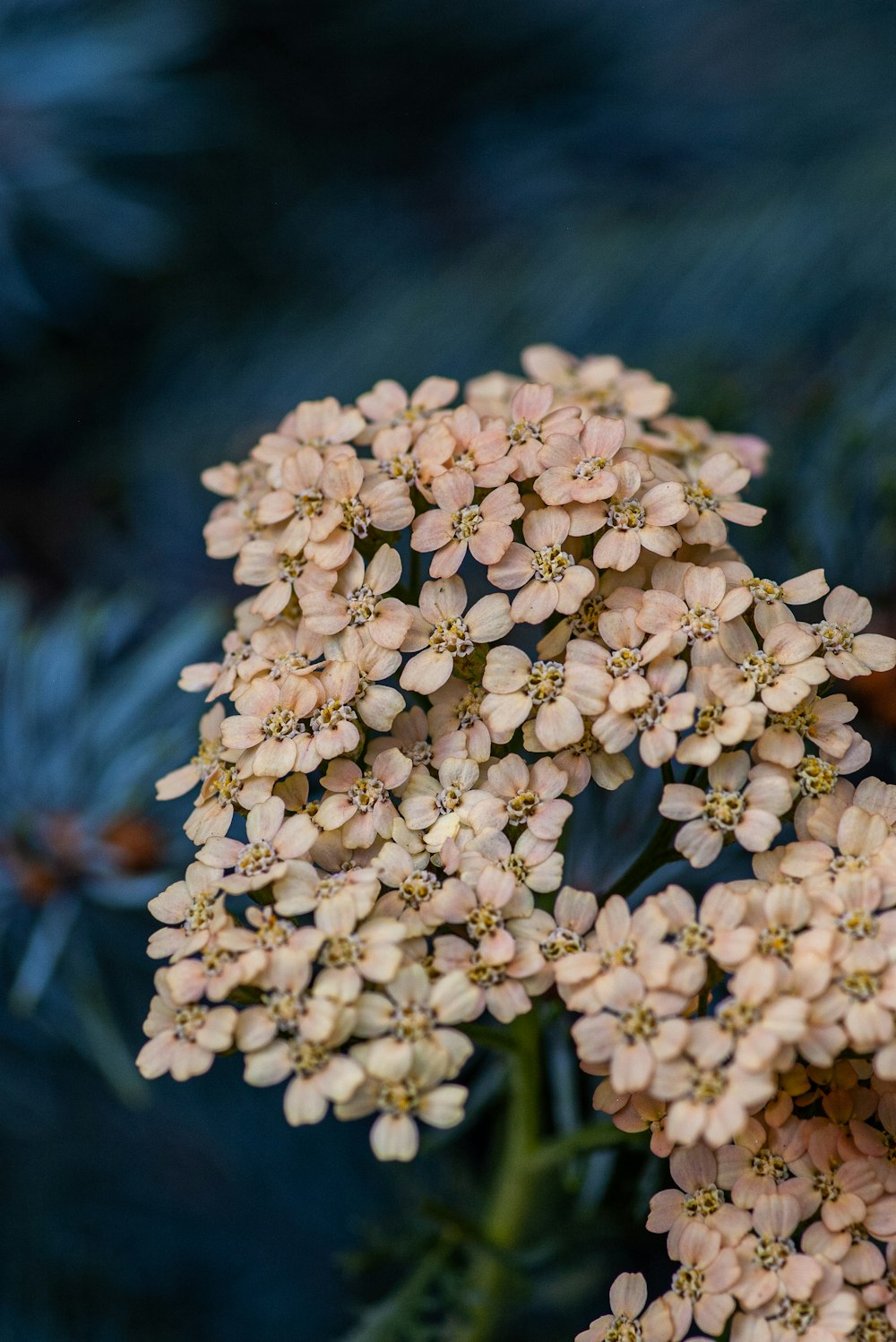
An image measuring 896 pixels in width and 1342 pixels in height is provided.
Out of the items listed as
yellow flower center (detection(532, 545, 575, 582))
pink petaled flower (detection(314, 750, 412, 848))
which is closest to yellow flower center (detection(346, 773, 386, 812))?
pink petaled flower (detection(314, 750, 412, 848))

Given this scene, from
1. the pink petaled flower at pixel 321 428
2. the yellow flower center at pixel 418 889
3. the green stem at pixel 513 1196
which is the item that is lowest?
the green stem at pixel 513 1196

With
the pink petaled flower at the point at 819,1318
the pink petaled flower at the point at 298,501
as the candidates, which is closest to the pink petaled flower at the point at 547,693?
the pink petaled flower at the point at 298,501

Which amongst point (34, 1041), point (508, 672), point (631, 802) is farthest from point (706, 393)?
point (34, 1041)

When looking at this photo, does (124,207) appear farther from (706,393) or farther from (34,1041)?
(34,1041)

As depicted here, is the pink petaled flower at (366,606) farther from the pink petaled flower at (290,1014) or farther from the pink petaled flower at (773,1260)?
the pink petaled flower at (773,1260)

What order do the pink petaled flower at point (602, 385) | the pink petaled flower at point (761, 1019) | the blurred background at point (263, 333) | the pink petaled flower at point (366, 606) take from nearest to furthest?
the pink petaled flower at point (761, 1019) → the pink petaled flower at point (366, 606) → the pink petaled flower at point (602, 385) → the blurred background at point (263, 333)

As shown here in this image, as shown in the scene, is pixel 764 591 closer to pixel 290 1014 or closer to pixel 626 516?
pixel 626 516

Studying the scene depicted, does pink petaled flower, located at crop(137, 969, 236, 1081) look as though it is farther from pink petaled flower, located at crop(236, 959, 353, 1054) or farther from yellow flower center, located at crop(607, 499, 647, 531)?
yellow flower center, located at crop(607, 499, 647, 531)
